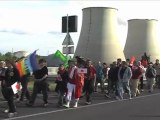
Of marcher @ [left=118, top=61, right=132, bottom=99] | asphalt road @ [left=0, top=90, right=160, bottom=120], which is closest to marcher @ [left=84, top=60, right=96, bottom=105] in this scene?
asphalt road @ [left=0, top=90, right=160, bottom=120]

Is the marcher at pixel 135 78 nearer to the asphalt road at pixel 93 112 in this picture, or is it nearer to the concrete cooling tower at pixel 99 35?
the asphalt road at pixel 93 112

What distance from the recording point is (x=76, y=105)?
15.9 meters

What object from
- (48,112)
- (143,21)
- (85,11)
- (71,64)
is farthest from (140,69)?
(143,21)

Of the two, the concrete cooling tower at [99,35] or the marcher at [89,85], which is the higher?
the concrete cooling tower at [99,35]

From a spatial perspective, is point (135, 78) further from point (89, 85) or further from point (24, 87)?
point (24, 87)

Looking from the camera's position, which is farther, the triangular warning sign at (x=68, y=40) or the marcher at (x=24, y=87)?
the triangular warning sign at (x=68, y=40)

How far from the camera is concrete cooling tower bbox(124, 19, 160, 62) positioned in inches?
1884

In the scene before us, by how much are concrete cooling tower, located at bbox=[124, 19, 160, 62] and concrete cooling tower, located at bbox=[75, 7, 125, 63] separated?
547 cm

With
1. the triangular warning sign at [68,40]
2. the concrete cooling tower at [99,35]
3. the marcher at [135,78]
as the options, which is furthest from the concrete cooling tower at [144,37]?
the marcher at [135,78]

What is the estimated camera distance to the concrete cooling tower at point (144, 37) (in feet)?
157

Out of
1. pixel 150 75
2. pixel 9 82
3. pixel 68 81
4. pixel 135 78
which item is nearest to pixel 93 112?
pixel 68 81

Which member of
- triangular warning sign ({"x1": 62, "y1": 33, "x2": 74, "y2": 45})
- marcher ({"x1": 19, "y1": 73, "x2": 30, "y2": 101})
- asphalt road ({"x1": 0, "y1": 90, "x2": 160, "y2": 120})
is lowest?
asphalt road ({"x1": 0, "y1": 90, "x2": 160, "y2": 120})

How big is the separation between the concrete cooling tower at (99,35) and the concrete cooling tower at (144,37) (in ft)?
18.0

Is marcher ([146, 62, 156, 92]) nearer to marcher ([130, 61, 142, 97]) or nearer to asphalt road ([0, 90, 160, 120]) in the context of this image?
marcher ([130, 61, 142, 97])
